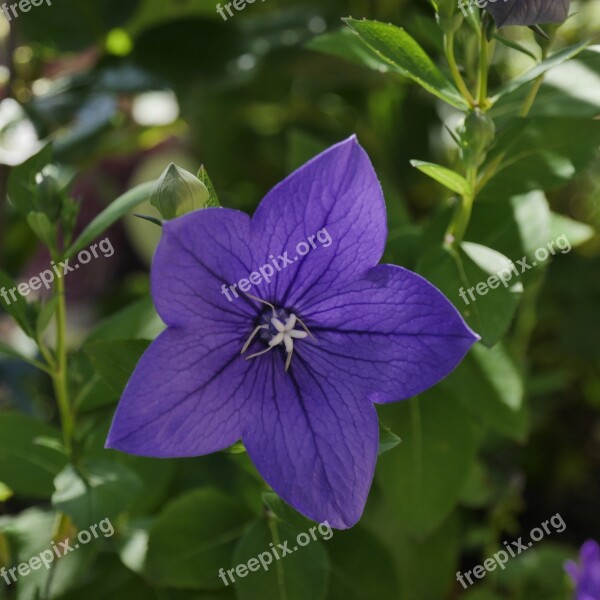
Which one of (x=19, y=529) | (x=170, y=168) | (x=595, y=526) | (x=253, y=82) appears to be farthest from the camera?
(x=253, y=82)

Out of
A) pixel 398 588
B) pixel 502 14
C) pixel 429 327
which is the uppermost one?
pixel 502 14

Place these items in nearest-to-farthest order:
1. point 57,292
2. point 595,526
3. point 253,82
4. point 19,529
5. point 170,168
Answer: point 170,168
point 57,292
point 19,529
point 595,526
point 253,82

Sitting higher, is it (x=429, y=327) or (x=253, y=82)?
(x=429, y=327)

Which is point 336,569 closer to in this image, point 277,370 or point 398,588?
point 398,588

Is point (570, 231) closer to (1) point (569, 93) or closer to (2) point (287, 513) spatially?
(1) point (569, 93)

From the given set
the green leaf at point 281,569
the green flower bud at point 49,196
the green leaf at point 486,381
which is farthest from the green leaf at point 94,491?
the green leaf at point 486,381

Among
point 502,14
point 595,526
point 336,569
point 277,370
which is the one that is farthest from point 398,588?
point 502,14

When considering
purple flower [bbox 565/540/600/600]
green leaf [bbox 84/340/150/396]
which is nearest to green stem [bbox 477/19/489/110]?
green leaf [bbox 84/340/150/396]
